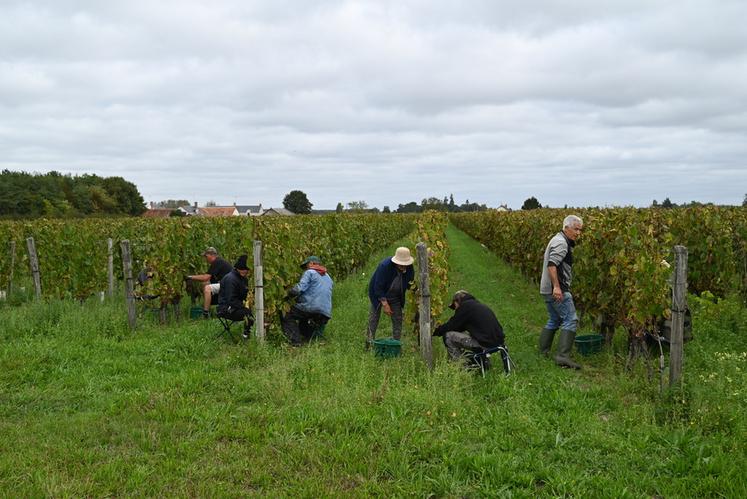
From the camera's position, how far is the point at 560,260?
21.7ft

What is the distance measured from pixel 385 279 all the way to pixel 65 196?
66.8 m

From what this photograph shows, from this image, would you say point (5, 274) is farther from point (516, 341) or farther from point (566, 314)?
point (566, 314)

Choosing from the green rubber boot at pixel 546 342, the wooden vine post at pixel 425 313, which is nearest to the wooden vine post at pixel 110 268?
the wooden vine post at pixel 425 313

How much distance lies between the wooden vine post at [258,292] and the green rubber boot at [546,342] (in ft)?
11.7

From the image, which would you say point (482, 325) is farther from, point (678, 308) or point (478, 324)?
point (678, 308)

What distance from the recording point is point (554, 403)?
5090 mm

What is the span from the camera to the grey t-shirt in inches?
262

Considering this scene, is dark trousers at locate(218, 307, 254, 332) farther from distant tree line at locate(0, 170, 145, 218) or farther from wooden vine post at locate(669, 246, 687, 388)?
distant tree line at locate(0, 170, 145, 218)

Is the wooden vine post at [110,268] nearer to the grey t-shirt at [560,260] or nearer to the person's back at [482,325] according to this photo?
the person's back at [482,325]

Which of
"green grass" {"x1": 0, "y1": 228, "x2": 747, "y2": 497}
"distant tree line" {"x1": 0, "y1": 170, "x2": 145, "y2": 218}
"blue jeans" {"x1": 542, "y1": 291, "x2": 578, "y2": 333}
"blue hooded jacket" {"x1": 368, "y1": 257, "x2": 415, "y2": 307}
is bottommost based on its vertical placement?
"green grass" {"x1": 0, "y1": 228, "x2": 747, "y2": 497}

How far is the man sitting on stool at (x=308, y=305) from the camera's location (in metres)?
7.64

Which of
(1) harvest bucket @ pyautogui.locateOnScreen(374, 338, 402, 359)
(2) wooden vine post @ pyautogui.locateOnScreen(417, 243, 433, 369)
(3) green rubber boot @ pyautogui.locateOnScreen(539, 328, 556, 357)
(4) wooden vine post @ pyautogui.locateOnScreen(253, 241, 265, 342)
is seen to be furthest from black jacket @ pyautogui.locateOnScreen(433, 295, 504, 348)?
Result: (4) wooden vine post @ pyautogui.locateOnScreen(253, 241, 265, 342)

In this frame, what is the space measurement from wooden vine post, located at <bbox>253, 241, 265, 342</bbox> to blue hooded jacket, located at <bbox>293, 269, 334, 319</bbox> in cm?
49

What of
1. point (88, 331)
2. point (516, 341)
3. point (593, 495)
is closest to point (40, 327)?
point (88, 331)
